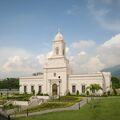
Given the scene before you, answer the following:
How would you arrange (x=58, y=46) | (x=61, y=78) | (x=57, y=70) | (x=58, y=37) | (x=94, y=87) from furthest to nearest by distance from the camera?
(x=58, y=37) → (x=58, y=46) → (x=57, y=70) → (x=61, y=78) → (x=94, y=87)

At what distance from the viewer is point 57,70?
221 feet

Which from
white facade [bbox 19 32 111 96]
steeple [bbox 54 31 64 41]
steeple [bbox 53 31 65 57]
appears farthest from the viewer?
steeple [bbox 54 31 64 41]

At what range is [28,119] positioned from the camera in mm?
27047

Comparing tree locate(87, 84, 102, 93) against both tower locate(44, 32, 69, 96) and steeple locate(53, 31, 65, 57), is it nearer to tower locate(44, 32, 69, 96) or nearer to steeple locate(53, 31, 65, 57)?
tower locate(44, 32, 69, 96)

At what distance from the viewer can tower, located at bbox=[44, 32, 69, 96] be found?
66.4 m

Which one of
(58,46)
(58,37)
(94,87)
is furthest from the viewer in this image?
(58,37)

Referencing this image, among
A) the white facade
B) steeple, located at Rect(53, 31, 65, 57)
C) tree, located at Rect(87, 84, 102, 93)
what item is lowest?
tree, located at Rect(87, 84, 102, 93)

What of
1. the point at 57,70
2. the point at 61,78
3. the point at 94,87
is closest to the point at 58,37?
the point at 57,70

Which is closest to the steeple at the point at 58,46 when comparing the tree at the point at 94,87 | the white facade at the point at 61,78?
the white facade at the point at 61,78

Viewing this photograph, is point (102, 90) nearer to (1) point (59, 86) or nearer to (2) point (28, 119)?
(1) point (59, 86)

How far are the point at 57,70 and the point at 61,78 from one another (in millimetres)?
2517

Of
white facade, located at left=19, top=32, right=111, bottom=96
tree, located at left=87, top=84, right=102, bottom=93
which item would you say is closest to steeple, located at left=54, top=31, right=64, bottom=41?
white facade, located at left=19, top=32, right=111, bottom=96

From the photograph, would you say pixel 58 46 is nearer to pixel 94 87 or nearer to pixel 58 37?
pixel 58 37

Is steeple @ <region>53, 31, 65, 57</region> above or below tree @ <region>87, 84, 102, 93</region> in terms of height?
above
